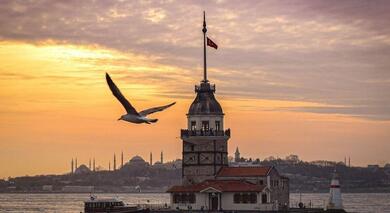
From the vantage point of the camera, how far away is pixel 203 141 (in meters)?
113

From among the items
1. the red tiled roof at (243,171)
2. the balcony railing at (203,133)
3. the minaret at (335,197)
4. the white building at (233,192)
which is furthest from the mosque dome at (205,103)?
the minaret at (335,197)

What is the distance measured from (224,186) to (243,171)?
3.61 meters

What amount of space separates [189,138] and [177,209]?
8435mm

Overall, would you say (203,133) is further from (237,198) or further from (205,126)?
(237,198)

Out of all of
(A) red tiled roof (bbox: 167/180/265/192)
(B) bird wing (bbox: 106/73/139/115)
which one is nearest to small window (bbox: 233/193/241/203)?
(A) red tiled roof (bbox: 167/180/265/192)

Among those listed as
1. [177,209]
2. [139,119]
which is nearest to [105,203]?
[177,209]

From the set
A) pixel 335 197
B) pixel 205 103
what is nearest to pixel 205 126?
pixel 205 103

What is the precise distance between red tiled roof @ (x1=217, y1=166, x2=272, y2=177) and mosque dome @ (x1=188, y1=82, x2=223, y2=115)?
21.9 ft

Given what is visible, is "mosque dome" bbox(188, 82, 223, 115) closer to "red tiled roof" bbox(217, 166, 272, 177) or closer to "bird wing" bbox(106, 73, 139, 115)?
→ "red tiled roof" bbox(217, 166, 272, 177)

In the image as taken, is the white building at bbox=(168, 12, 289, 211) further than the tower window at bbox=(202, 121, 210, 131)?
No

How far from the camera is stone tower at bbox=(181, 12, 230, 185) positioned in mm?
112688

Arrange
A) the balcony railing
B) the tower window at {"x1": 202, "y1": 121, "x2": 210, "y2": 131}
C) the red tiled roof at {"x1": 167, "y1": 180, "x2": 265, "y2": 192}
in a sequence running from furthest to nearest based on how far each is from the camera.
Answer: the tower window at {"x1": 202, "y1": 121, "x2": 210, "y2": 131} < the balcony railing < the red tiled roof at {"x1": 167, "y1": 180, "x2": 265, "y2": 192}

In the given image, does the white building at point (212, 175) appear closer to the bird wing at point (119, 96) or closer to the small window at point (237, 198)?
the small window at point (237, 198)

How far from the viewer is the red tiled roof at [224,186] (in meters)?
108
